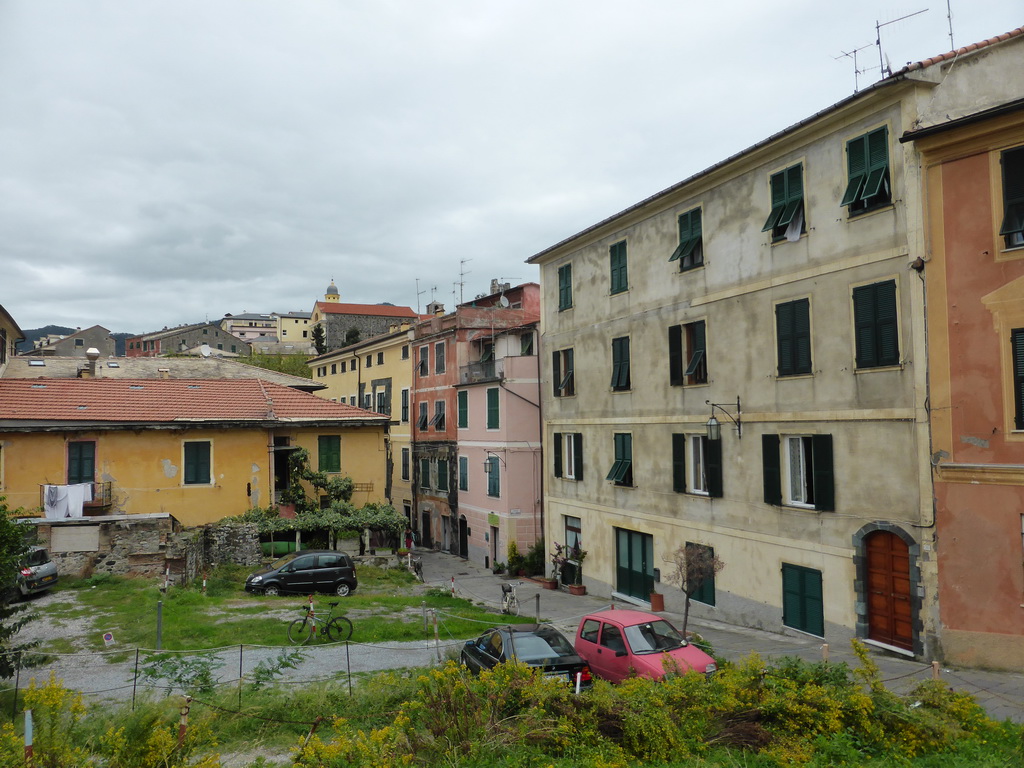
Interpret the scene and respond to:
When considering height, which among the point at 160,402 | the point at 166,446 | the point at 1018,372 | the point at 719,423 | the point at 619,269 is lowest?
the point at 166,446

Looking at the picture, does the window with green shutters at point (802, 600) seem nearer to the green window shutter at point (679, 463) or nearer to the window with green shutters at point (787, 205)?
the green window shutter at point (679, 463)

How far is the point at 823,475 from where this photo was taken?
16609 mm

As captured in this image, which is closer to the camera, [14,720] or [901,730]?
[901,730]

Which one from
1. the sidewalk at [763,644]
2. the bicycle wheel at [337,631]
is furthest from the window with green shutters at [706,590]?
the bicycle wheel at [337,631]

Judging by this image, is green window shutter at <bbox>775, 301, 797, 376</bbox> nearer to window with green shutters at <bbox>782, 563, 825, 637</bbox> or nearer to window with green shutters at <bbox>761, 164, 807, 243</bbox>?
window with green shutters at <bbox>761, 164, 807, 243</bbox>

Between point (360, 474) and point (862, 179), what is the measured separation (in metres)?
23.4

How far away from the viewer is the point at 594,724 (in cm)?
902

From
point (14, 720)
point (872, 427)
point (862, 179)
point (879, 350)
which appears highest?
point (862, 179)

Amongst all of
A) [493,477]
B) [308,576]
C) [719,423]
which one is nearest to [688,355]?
[719,423]

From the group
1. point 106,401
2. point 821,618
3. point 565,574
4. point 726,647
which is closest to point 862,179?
point 821,618

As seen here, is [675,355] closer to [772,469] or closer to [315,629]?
[772,469]

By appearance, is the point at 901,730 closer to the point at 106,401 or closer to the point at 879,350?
the point at 879,350

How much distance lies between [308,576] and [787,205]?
17.6 metres

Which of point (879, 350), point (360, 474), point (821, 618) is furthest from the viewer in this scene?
point (360, 474)
